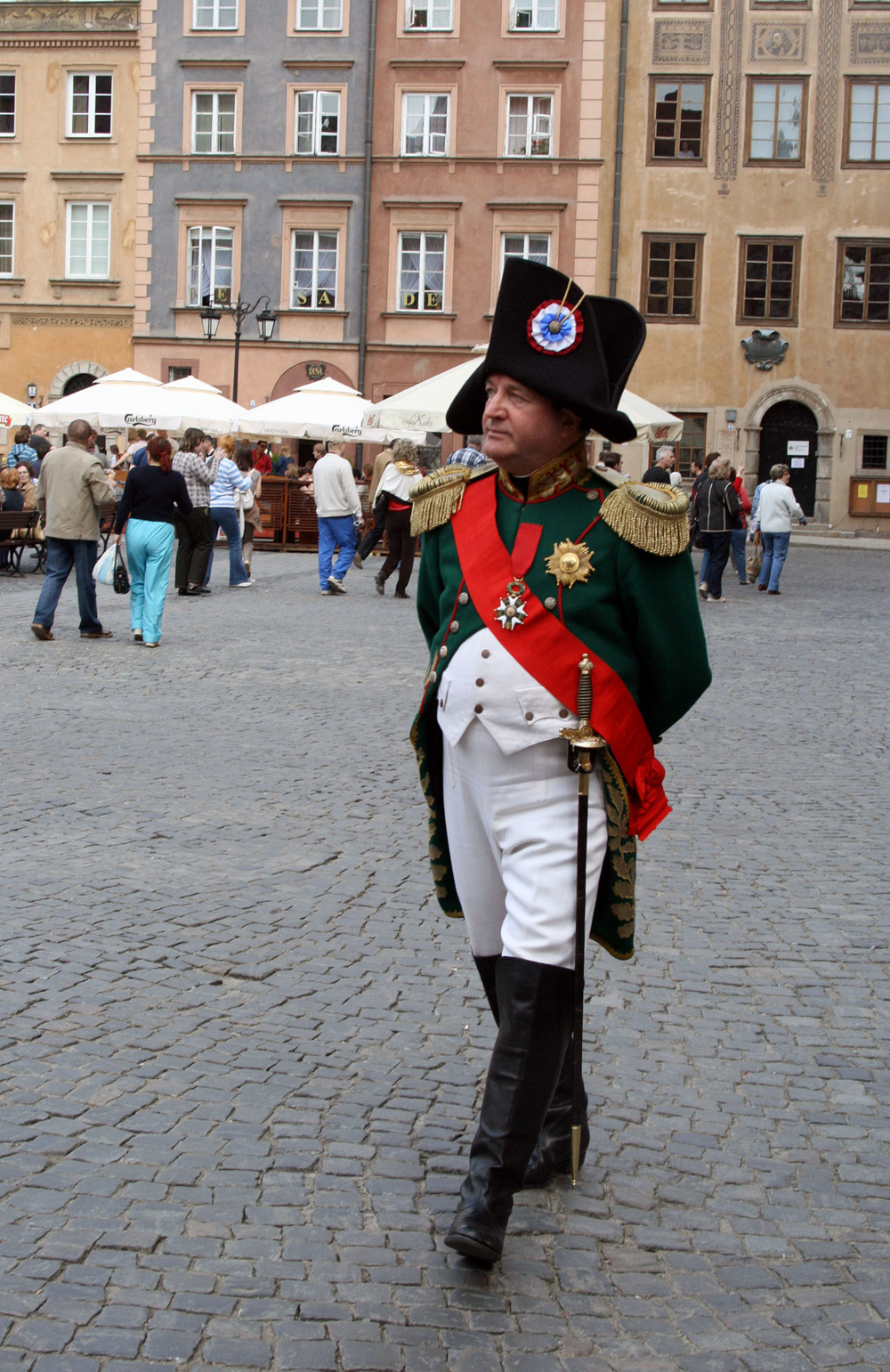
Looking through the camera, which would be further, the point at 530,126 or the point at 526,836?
the point at 530,126

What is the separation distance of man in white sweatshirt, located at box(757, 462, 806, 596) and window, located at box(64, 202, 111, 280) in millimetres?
24765

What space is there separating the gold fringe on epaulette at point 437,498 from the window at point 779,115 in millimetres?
37591

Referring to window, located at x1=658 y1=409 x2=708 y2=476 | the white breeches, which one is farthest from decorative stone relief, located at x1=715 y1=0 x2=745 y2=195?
the white breeches

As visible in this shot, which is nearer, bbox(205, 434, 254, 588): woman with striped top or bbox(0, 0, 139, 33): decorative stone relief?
bbox(205, 434, 254, 588): woman with striped top

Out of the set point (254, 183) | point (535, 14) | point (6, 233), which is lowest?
point (6, 233)

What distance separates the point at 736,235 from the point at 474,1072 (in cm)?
3692

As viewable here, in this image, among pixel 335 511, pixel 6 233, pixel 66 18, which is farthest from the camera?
pixel 6 233

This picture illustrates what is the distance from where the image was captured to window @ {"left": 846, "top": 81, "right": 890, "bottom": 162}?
38062 millimetres

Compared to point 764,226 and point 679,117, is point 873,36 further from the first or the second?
point 764,226

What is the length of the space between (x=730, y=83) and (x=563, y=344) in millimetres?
38136

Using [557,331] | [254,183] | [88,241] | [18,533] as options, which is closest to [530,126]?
[254,183]

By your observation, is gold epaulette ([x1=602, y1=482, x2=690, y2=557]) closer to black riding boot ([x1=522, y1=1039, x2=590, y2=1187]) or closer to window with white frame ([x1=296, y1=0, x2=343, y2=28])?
black riding boot ([x1=522, y1=1039, x2=590, y2=1187])

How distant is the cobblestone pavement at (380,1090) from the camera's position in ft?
9.85

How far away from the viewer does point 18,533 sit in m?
21.1
